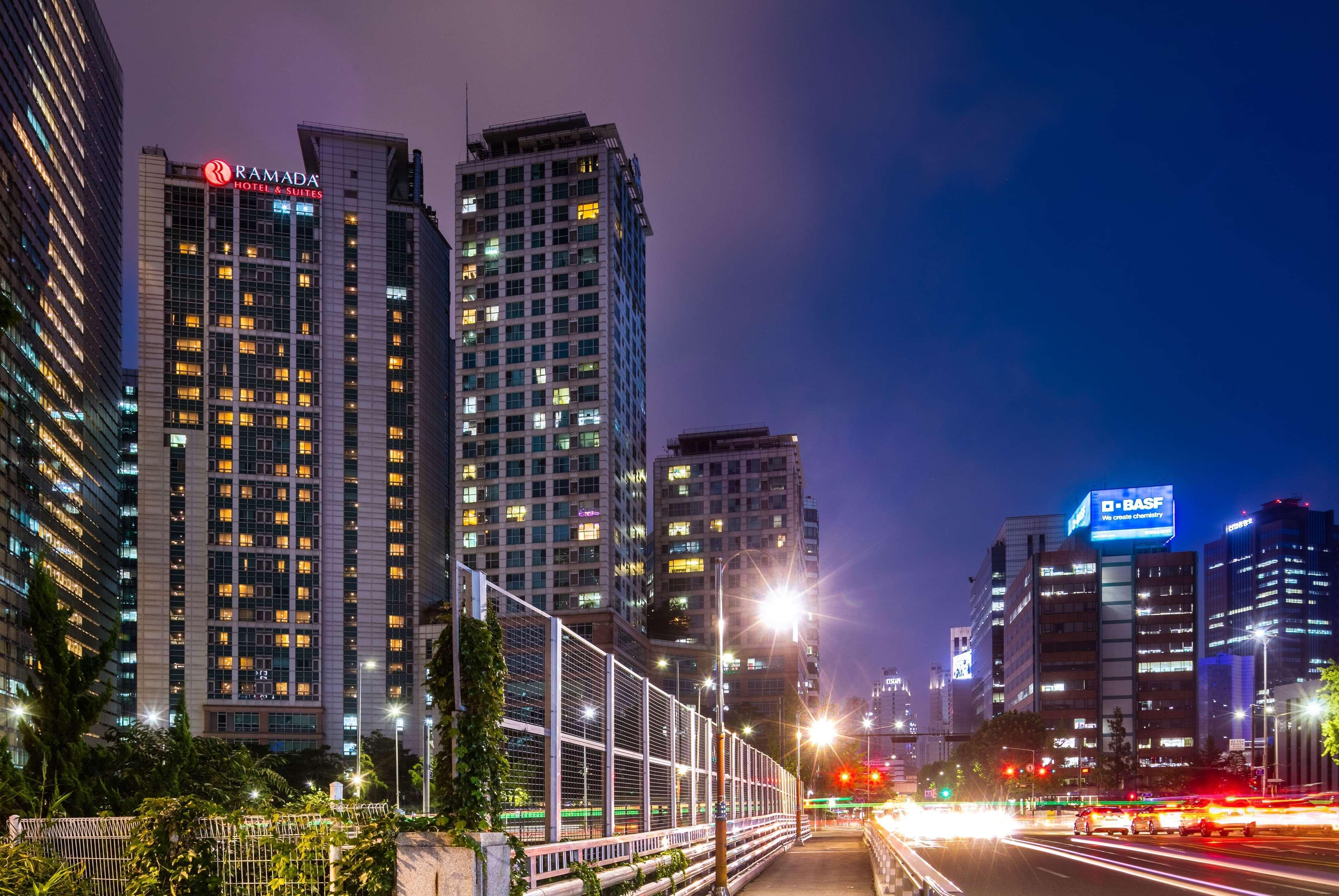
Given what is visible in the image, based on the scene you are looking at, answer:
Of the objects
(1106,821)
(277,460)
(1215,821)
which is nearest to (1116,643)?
(277,460)

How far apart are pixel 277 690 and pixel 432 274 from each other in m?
72.7

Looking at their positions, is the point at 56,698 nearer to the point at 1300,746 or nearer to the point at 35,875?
the point at 35,875

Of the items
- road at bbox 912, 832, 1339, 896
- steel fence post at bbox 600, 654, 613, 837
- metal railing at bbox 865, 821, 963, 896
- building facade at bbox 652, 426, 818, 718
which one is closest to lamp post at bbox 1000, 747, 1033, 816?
building facade at bbox 652, 426, 818, 718

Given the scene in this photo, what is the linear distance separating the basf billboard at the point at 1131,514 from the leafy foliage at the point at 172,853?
19491 cm

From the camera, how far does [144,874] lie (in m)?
11.3

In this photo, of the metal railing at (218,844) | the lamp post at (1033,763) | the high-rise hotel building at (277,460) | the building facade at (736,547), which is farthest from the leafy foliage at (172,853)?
the building facade at (736,547)

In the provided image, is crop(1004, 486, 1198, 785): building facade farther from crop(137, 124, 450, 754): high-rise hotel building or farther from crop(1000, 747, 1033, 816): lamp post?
crop(137, 124, 450, 754): high-rise hotel building

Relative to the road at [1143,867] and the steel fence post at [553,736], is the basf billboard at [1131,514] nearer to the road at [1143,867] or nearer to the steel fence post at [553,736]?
the road at [1143,867]

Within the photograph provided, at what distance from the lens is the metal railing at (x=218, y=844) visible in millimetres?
10891

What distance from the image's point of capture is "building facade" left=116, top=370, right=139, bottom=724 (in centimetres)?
15750

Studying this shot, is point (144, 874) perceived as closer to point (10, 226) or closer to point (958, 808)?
point (10, 226)

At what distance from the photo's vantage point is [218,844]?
1126 centimetres

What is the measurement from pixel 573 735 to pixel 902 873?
5860 millimetres

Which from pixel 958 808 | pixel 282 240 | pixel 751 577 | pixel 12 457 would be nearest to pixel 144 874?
pixel 12 457
